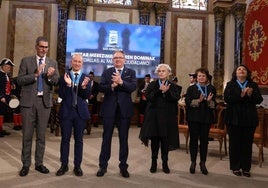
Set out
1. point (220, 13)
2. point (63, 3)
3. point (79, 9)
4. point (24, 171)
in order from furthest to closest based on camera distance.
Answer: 1. point (220, 13)
2. point (79, 9)
3. point (63, 3)
4. point (24, 171)

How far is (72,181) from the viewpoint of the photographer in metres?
3.85

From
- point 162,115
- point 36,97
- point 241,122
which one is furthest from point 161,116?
point 36,97

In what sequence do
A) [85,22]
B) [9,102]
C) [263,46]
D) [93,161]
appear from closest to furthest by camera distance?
1. [93,161]
2. [263,46]
3. [9,102]
4. [85,22]

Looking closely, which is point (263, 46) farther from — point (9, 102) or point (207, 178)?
point (9, 102)

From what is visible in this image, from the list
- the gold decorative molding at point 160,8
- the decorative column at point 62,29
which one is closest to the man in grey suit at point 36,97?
the decorative column at point 62,29

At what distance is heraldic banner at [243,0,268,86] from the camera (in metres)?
6.46

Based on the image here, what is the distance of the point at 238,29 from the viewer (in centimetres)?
1056

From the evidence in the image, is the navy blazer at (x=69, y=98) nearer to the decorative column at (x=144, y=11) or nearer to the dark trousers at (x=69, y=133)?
the dark trousers at (x=69, y=133)

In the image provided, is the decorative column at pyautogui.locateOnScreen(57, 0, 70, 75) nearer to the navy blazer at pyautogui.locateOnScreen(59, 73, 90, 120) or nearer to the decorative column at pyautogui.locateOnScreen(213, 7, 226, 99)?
the decorative column at pyautogui.locateOnScreen(213, 7, 226, 99)

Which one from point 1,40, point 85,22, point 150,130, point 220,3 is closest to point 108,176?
point 150,130

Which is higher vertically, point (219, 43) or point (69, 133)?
point (219, 43)

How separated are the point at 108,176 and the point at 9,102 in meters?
3.80

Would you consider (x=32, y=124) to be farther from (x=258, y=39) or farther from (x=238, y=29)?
(x=238, y=29)

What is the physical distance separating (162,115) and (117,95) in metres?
0.63
